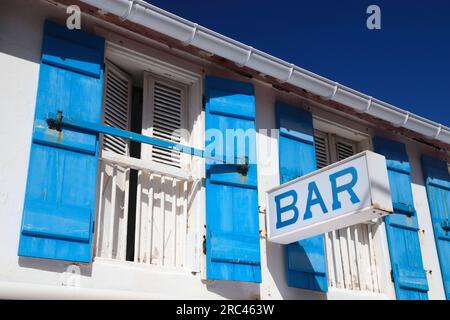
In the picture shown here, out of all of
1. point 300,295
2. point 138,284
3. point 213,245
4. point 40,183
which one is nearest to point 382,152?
point 300,295

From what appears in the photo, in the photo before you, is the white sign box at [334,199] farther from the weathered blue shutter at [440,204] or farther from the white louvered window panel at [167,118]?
the weathered blue shutter at [440,204]

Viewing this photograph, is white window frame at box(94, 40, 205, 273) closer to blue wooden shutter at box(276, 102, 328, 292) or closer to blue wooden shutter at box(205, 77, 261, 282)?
blue wooden shutter at box(205, 77, 261, 282)

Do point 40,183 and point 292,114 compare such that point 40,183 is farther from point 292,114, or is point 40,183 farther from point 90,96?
point 292,114

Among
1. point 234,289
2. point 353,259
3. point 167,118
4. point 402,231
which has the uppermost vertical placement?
point 167,118

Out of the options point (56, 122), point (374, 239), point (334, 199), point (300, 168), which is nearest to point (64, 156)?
point (56, 122)

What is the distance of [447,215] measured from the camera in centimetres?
840

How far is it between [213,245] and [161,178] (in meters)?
0.84

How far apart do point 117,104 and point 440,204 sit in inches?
180

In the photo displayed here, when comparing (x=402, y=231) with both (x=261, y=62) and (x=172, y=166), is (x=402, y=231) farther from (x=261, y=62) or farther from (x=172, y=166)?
(x=172, y=166)

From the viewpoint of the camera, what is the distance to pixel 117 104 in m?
6.51

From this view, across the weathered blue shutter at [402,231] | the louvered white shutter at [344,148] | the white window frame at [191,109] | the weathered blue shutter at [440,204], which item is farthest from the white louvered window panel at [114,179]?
the weathered blue shutter at [440,204]

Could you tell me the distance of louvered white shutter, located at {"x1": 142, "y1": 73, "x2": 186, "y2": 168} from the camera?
6.44m

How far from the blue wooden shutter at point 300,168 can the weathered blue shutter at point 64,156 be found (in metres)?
2.19

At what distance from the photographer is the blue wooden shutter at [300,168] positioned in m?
6.43
